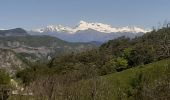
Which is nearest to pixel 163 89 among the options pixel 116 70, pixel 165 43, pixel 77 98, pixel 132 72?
pixel 77 98

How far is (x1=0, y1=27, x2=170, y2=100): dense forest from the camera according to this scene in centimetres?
8925

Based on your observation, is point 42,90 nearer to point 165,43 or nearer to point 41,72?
point 41,72

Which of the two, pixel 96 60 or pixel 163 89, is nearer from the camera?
pixel 163 89

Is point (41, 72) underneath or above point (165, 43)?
underneath

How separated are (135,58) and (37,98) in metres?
78.4

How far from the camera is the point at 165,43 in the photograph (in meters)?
192

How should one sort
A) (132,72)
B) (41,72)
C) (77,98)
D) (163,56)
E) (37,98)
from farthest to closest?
(41,72)
(163,56)
(132,72)
(37,98)
(77,98)

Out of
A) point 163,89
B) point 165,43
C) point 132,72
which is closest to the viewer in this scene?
point 163,89

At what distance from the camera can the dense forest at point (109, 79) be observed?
89.2 metres

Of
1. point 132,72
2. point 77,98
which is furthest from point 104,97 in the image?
point 132,72

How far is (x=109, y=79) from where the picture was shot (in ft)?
436

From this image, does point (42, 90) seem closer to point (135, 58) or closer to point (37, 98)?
point (37, 98)

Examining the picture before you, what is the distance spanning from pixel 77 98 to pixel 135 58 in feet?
279

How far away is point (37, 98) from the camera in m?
104
